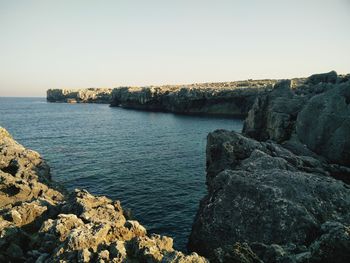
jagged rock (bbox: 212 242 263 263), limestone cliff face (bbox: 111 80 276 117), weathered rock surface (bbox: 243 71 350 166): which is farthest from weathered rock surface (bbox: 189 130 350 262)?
limestone cliff face (bbox: 111 80 276 117)

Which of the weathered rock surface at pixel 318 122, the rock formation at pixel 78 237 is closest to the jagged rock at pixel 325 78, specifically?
the weathered rock surface at pixel 318 122

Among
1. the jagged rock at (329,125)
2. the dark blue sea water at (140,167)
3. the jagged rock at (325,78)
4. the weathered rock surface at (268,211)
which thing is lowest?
the dark blue sea water at (140,167)

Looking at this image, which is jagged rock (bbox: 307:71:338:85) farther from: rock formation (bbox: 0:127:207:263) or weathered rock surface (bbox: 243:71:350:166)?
rock formation (bbox: 0:127:207:263)

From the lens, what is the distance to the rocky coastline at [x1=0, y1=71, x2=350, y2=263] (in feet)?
48.0

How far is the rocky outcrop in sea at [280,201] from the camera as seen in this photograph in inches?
577

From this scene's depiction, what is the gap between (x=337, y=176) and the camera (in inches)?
1309

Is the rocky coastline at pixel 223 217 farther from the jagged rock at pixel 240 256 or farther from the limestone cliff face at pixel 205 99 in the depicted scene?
the limestone cliff face at pixel 205 99

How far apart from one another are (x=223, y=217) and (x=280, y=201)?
13.4 feet

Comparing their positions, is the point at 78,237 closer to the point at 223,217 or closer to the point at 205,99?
the point at 223,217

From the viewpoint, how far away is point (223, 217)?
69.9ft

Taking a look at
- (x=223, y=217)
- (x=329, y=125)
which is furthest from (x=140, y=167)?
(x=223, y=217)

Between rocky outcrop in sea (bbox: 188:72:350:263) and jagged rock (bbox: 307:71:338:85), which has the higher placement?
jagged rock (bbox: 307:71:338:85)

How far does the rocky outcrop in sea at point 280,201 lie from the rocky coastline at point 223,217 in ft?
0.20

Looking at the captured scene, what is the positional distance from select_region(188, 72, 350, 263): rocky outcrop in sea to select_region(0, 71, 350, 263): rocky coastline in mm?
62
